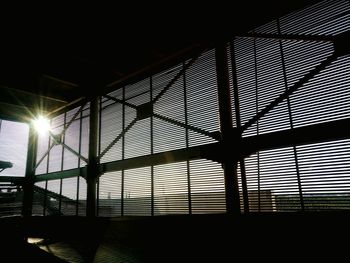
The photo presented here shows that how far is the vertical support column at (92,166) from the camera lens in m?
11.1

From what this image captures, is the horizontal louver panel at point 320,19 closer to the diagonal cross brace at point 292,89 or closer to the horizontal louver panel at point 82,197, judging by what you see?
the diagonal cross brace at point 292,89

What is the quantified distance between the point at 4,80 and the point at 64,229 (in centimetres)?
687

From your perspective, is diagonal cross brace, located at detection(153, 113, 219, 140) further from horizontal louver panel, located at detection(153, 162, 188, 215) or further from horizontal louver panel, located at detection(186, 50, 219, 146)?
horizontal louver panel, located at detection(153, 162, 188, 215)

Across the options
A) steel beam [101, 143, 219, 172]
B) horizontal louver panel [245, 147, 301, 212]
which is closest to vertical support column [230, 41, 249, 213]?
horizontal louver panel [245, 147, 301, 212]

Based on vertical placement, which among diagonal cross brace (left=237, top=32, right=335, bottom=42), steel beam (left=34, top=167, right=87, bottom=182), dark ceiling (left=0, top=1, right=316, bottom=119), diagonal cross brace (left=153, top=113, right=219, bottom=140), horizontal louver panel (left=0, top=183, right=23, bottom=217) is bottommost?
horizontal louver panel (left=0, top=183, right=23, bottom=217)

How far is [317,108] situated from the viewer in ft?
22.0

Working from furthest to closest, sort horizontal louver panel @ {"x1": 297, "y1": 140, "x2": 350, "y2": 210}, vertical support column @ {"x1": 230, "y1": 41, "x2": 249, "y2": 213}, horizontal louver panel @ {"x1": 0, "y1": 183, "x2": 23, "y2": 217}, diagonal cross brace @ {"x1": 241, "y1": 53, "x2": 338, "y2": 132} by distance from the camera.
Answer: horizontal louver panel @ {"x1": 0, "y1": 183, "x2": 23, "y2": 217}
vertical support column @ {"x1": 230, "y1": 41, "x2": 249, "y2": 213}
diagonal cross brace @ {"x1": 241, "y1": 53, "x2": 338, "y2": 132}
horizontal louver panel @ {"x1": 297, "y1": 140, "x2": 350, "y2": 210}

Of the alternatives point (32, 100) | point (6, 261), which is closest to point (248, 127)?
point (6, 261)

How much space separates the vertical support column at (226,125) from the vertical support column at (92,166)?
20.3 feet

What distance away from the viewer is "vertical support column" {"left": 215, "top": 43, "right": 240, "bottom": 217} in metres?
7.01

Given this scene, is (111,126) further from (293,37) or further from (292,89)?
(293,37)

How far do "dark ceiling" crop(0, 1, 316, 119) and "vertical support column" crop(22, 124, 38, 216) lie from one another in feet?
19.6

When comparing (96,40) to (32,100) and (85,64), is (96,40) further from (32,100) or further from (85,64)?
(32,100)

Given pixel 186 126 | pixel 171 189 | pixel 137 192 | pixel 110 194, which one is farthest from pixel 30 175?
pixel 186 126
